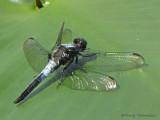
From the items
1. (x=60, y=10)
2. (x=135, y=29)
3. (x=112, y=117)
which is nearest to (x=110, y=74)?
(x=112, y=117)

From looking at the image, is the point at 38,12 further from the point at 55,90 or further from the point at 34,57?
the point at 55,90

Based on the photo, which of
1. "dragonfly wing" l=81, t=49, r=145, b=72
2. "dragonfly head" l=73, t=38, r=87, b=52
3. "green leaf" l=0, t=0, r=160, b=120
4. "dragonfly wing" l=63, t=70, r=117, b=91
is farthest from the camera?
"dragonfly head" l=73, t=38, r=87, b=52

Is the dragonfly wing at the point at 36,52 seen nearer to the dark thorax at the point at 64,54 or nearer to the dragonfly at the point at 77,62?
the dragonfly at the point at 77,62

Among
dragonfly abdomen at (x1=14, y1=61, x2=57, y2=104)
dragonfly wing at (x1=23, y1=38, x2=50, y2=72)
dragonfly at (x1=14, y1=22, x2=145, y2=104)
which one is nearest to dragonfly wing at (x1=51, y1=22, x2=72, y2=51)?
dragonfly at (x1=14, y1=22, x2=145, y2=104)

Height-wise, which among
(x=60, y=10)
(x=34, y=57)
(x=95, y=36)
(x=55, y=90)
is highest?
(x=60, y=10)

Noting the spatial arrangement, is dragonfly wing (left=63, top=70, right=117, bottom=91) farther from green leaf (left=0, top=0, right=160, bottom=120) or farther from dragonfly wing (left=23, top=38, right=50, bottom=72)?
dragonfly wing (left=23, top=38, right=50, bottom=72)

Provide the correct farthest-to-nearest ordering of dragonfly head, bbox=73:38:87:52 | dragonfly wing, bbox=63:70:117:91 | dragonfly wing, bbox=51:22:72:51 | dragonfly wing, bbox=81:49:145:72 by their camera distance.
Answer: dragonfly wing, bbox=51:22:72:51, dragonfly head, bbox=73:38:87:52, dragonfly wing, bbox=81:49:145:72, dragonfly wing, bbox=63:70:117:91
